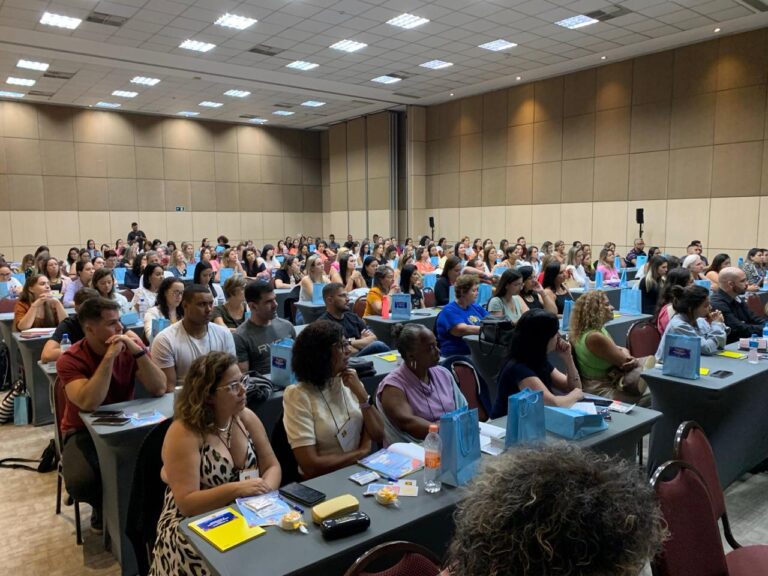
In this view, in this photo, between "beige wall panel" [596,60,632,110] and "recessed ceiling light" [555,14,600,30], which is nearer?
"recessed ceiling light" [555,14,600,30]

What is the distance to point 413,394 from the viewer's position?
293 cm

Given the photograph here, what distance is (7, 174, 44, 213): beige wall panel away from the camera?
1648 centimetres

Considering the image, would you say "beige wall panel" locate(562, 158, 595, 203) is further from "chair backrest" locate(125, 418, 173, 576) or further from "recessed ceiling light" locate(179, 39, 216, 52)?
"chair backrest" locate(125, 418, 173, 576)

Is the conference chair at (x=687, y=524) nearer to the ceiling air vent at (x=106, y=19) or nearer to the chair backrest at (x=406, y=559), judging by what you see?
the chair backrest at (x=406, y=559)

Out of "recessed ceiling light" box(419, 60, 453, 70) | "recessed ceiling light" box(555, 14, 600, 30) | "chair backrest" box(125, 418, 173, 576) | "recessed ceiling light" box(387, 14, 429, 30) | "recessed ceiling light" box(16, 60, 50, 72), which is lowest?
"chair backrest" box(125, 418, 173, 576)

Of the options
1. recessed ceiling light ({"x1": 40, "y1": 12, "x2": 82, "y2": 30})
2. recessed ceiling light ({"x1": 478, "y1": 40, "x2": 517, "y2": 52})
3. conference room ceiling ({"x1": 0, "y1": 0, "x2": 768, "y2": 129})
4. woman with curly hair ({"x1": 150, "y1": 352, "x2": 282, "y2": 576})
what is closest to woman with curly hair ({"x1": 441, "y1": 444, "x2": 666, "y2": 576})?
woman with curly hair ({"x1": 150, "y1": 352, "x2": 282, "y2": 576})

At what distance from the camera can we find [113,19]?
1017cm

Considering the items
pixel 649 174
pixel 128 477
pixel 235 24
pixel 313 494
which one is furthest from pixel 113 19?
pixel 649 174

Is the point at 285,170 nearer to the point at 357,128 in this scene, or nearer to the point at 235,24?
the point at 357,128

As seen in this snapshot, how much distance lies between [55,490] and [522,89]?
50.3 feet

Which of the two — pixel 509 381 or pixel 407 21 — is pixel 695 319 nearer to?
pixel 509 381

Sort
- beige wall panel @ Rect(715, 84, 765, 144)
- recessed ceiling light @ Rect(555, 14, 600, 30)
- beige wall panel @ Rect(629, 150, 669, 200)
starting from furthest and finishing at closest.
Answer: beige wall panel @ Rect(629, 150, 669, 200)
beige wall panel @ Rect(715, 84, 765, 144)
recessed ceiling light @ Rect(555, 14, 600, 30)

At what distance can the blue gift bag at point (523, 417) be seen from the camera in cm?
239

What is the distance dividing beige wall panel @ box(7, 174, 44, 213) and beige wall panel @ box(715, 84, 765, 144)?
60.8 ft
